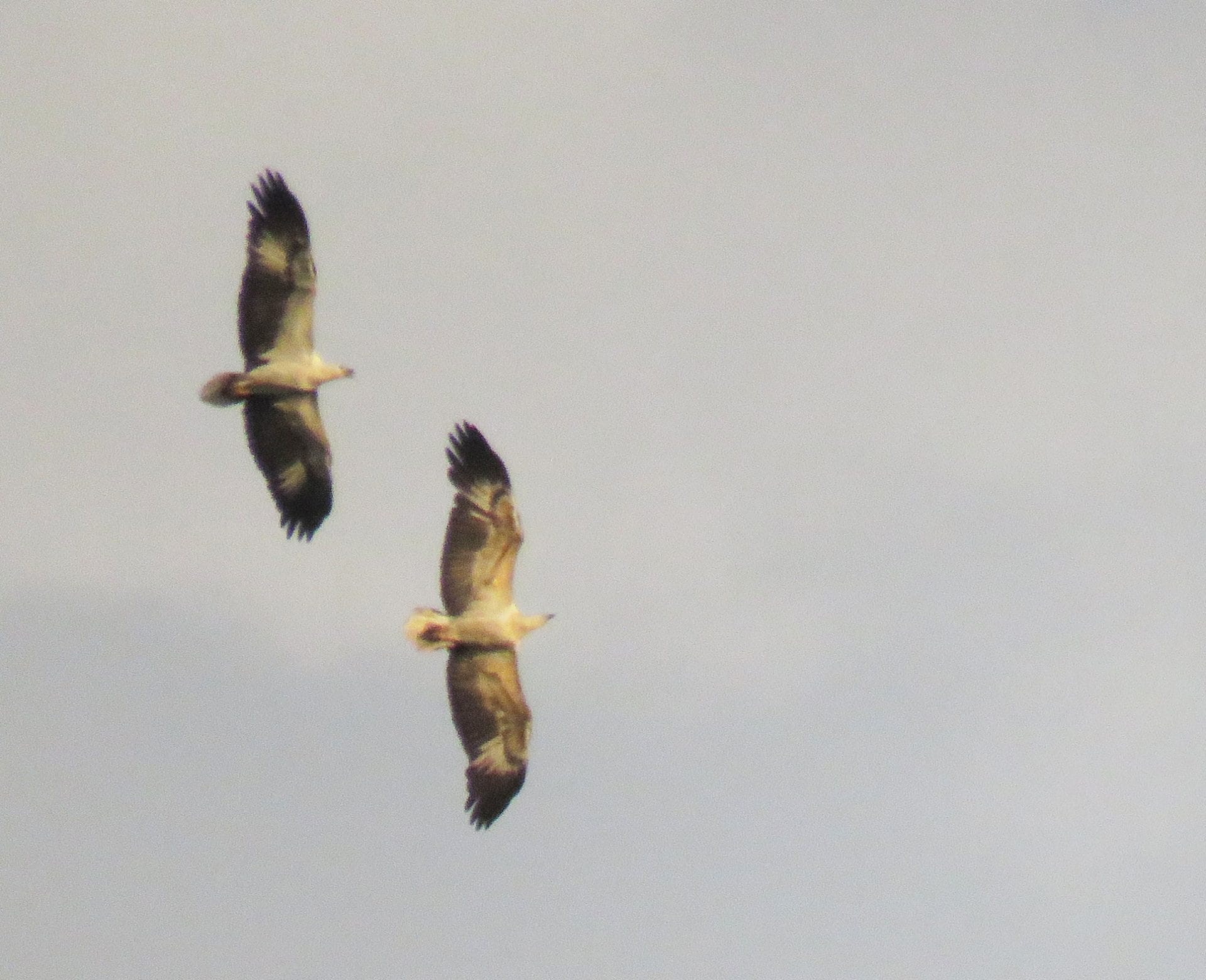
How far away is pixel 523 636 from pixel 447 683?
87cm

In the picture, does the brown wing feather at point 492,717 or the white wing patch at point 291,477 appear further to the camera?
the white wing patch at point 291,477

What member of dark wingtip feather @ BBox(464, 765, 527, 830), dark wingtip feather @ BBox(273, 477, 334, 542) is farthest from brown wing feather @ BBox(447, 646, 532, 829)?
dark wingtip feather @ BBox(273, 477, 334, 542)

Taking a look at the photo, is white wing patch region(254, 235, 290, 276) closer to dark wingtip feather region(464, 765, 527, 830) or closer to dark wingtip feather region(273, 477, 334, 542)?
dark wingtip feather region(273, 477, 334, 542)

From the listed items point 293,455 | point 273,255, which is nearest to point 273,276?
point 273,255

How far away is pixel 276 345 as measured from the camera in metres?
21.0

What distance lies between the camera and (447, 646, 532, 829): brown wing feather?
20641 mm

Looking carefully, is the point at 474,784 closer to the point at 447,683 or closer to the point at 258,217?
the point at 447,683

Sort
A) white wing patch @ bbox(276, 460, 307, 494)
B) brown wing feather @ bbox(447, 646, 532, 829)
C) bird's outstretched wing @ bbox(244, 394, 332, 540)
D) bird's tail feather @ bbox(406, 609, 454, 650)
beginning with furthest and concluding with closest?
white wing patch @ bbox(276, 460, 307, 494)
bird's outstretched wing @ bbox(244, 394, 332, 540)
brown wing feather @ bbox(447, 646, 532, 829)
bird's tail feather @ bbox(406, 609, 454, 650)

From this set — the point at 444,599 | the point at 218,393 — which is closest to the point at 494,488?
the point at 444,599

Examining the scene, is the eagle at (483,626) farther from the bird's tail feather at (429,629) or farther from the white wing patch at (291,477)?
the white wing patch at (291,477)

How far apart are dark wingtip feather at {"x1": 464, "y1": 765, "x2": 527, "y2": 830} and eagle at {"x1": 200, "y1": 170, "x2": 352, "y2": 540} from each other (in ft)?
12.0

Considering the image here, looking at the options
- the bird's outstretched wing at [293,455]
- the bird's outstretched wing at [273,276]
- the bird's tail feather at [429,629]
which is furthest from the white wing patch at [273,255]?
the bird's tail feather at [429,629]

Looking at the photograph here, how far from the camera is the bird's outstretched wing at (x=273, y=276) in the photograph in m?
20.7

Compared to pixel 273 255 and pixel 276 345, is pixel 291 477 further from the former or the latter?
pixel 273 255
